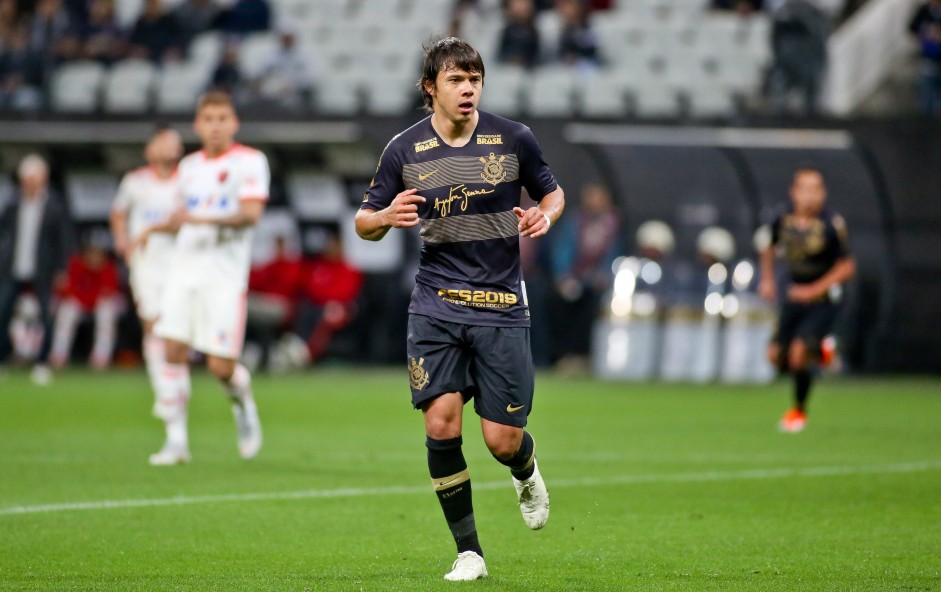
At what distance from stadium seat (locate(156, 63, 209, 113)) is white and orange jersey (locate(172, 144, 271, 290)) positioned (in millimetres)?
12100

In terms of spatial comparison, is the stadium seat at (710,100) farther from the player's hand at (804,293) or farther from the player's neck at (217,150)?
the player's neck at (217,150)

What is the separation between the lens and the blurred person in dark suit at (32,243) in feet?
57.2

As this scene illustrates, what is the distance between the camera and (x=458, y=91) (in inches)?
232

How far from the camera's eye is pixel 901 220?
67.1 feet

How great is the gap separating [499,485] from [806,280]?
17.3ft

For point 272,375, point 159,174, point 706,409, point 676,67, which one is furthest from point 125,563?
point 676,67

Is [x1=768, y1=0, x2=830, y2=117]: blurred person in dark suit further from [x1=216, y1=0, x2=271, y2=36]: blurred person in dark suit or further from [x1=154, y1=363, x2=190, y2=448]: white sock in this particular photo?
[x1=154, y1=363, x2=190, y2=448]: white sock

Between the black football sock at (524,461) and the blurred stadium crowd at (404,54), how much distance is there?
594 inches

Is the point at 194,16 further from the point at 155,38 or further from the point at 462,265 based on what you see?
the point at 462,265

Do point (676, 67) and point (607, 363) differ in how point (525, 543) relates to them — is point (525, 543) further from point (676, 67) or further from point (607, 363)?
point (676, 67)

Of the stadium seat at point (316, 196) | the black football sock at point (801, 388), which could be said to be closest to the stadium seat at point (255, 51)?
the stadium seat at point (316, 196)

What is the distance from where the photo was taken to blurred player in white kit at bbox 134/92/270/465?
9766mm

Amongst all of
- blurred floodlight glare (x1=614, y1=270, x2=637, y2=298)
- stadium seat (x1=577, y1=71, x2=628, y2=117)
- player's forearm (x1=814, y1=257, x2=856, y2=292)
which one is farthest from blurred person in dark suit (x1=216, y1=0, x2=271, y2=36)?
player's forearm (x1=814, y1=257, x2=856, y2=292)

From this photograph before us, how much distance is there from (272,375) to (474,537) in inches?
580
